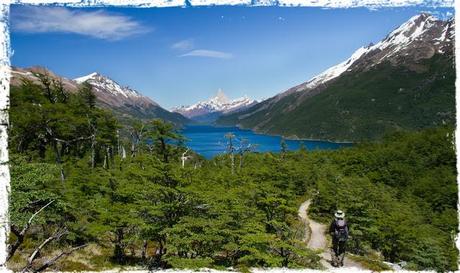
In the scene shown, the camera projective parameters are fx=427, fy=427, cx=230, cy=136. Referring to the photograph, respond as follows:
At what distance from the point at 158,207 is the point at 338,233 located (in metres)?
7.12

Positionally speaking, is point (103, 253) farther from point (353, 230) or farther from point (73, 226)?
point (353, 230)

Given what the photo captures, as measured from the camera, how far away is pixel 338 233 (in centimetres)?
→ 1484

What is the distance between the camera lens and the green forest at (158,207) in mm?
15953

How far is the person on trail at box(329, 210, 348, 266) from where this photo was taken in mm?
14505

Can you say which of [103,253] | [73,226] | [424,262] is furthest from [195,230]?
[424,262]

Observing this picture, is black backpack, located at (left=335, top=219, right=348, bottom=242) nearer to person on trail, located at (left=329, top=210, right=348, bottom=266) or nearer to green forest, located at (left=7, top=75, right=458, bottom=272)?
person on trail, located at (left=329, top=210, right=348, bottom=266)

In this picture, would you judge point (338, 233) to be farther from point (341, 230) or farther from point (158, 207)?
point (158, 207)

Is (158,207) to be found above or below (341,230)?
above

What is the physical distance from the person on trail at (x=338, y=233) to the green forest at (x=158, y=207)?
76cm

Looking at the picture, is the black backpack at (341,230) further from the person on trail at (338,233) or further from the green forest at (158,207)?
the green forest at (158,207)

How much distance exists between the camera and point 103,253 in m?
25.4

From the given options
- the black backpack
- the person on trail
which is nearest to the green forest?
the person on trail

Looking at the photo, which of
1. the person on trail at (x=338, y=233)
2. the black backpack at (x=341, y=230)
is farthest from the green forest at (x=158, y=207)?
the black backpack at (x=341, y=230)

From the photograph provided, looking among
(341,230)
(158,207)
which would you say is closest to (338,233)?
(341,230)
